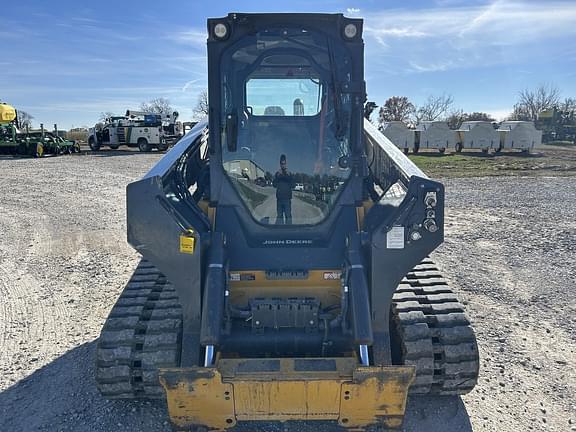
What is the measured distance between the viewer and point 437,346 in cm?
376

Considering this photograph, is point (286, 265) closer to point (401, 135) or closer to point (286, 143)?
point (286, 143)

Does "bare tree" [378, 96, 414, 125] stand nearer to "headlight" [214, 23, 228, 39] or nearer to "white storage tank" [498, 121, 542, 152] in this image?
"white storage tank" [498, 121, 542, 152]

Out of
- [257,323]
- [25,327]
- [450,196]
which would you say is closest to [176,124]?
[450,196]

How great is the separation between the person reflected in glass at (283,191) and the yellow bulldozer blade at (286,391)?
132cm

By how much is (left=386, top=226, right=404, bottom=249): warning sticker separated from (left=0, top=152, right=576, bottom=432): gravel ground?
1.44 m

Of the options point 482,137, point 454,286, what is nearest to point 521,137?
point 482,137

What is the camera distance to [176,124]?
33.7 meters

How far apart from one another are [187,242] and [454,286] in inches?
181

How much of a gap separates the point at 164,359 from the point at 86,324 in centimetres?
239

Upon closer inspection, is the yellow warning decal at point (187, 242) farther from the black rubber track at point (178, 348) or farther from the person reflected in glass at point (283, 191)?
the person reflected in glass at point (283, 191)

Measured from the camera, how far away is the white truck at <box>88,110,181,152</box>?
31016mm

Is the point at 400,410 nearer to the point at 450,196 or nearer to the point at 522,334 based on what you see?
the point at 522,334

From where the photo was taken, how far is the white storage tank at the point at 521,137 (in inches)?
1197

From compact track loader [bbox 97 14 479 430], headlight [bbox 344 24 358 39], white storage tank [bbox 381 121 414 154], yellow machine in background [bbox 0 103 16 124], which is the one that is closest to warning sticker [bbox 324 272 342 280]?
compact track loader [bbox 97 14 479 430]
